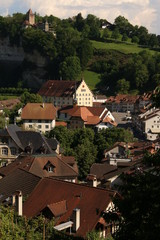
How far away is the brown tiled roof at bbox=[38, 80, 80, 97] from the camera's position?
3334 inches

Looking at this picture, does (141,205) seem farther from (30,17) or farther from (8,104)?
(30,17)

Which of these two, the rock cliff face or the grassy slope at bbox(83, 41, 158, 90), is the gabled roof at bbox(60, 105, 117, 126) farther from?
the rock cliff face

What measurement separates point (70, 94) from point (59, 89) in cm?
308

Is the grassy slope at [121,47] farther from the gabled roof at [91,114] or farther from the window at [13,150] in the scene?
the window at [13,150]

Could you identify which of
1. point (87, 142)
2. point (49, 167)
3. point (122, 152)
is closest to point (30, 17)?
point (87, 142)

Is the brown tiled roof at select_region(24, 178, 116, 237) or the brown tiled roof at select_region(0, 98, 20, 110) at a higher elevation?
the brown tiled roof at select_region(0, 98, 20, 110)

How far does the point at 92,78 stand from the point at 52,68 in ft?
39.3

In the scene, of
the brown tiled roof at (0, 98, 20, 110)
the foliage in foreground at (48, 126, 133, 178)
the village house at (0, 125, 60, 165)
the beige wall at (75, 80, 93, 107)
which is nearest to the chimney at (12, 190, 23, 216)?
the village house at (0, 125, 60, 165)

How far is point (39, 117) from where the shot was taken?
2354 inches

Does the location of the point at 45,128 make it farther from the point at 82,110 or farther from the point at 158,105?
the point at 158,105

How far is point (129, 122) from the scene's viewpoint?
75188 millimetres

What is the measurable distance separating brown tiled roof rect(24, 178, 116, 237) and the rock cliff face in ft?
295

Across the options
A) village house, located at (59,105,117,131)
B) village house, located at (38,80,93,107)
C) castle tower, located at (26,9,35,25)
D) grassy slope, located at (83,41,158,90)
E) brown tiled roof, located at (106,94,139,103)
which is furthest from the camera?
castle tower, located at (26,9,35,25)

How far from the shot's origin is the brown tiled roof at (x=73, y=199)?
17.3 m
